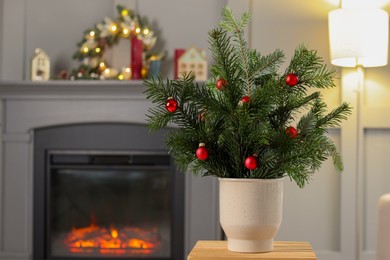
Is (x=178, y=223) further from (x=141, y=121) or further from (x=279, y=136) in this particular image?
(x=279, y=136)

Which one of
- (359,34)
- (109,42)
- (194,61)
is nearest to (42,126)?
(109,42)

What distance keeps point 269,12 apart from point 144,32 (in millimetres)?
710

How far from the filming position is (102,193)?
4250mm

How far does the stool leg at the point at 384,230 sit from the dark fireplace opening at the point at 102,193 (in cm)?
237

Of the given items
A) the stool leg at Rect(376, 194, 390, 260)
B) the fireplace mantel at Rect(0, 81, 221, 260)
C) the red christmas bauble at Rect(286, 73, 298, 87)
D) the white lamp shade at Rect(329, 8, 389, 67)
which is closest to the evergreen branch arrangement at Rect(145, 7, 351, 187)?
the red christmas bauble at Rect(286, 73, 298, 87)

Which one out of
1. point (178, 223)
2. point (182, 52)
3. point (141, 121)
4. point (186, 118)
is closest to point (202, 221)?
point (178, 223)

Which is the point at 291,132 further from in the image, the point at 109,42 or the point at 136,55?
the point at 109,42

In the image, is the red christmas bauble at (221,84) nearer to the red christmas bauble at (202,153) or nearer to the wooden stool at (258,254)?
the red christmas bauble at (202,153)

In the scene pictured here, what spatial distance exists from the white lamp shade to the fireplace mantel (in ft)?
3.55

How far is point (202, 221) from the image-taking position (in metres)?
4.12

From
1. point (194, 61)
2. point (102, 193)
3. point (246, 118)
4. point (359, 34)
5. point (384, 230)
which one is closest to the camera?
point (246, 118)

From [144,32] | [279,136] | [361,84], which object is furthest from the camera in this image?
[144,32]

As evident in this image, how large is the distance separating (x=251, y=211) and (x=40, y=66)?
287 cm

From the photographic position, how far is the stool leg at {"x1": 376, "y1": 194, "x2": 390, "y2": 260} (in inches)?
71.4
